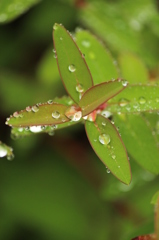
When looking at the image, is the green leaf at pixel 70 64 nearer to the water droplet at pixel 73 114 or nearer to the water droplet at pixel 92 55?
the water droplet at pixel 73 114

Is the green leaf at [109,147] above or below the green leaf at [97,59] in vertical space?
below

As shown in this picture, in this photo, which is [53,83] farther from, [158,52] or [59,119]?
[59,119]

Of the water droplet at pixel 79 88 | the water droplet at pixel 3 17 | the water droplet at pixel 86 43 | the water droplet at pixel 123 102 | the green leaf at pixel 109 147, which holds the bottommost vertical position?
the green leaf at pixel 109 147

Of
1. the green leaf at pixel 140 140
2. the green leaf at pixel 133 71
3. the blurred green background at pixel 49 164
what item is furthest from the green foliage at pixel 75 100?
the blurred green background at pixel 49 164

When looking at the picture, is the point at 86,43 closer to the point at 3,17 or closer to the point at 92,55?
the point at 92,55

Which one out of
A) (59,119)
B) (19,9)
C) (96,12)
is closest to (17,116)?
(59,119)

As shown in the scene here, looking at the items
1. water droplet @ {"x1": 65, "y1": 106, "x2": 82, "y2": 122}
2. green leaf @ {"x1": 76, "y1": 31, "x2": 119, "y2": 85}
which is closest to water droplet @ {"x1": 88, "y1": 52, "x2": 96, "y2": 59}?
green leaf @ {"x1": 76, "y1": 31, "x2": 119, "y2": 85}
